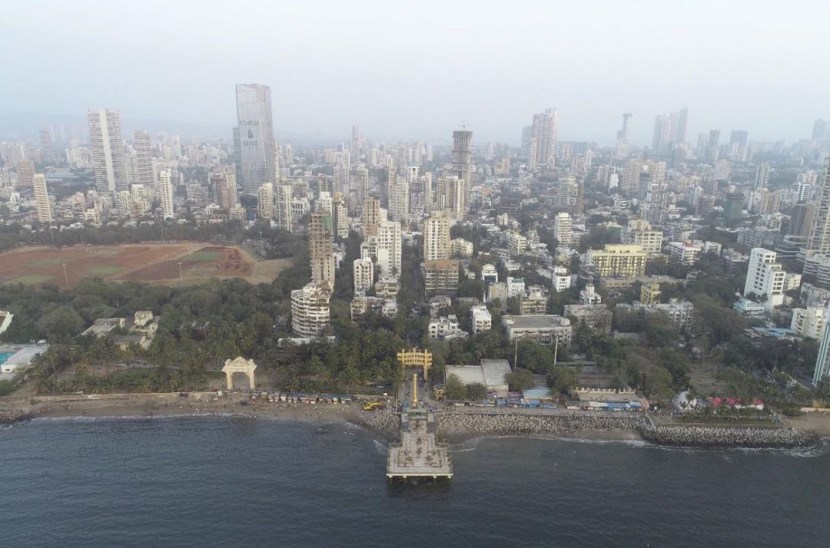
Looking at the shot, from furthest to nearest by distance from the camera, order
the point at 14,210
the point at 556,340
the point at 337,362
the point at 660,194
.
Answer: the point at 660,194
the point at 14,210
the point at 556,340
the point at 337,362

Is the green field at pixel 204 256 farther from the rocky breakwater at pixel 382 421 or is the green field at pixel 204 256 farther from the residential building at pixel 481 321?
the rocky breakwater at pixel 382 421

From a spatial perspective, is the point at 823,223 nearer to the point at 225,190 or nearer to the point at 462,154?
the point at 462,154

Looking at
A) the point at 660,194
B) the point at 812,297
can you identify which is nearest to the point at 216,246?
the point at 812,297

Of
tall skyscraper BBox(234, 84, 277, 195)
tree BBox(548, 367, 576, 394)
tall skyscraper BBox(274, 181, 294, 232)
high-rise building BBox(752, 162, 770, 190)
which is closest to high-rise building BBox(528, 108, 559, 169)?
Answer: high-rise building BBox(752, 162, 770, 190)

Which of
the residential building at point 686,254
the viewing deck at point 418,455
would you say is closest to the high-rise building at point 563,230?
the residential building at point 686,254

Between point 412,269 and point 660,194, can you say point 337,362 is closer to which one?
point 412,269

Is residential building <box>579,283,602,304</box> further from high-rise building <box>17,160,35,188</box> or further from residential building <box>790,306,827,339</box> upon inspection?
high-rise building <box>17,160,35,188</box>
